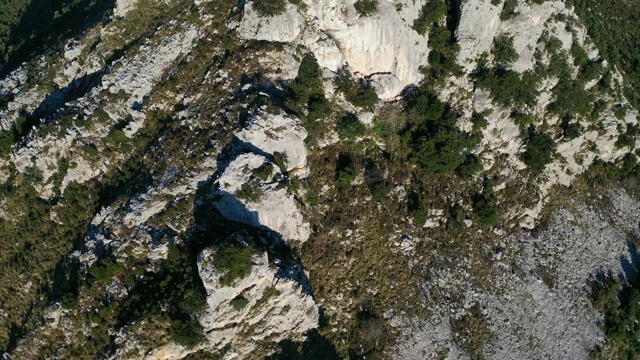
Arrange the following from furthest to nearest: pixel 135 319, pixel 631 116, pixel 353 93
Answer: pixel 631 116, pixel 353 93, pixel 135 319

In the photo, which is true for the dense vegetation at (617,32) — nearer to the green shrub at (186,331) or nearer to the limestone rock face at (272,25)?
the limestone rock face at (272,25)

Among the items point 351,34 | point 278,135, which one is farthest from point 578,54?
point 278,135

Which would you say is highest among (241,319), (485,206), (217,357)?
(485,206)

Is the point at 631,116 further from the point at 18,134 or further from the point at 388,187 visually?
the point at 18,134

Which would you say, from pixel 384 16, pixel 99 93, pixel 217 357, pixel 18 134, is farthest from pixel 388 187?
pixel 18 134

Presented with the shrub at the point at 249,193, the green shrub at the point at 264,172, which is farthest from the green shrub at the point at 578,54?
the shrub at the point at 249,193

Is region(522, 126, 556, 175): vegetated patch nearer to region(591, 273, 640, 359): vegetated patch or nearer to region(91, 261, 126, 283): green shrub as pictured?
region(591, 273, 640, 359): vegetated patch
